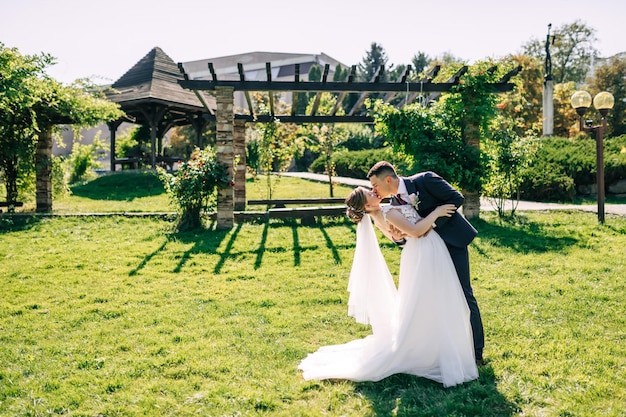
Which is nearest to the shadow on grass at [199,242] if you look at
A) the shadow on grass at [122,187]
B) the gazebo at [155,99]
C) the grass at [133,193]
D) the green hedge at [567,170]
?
the grass at [133,193]

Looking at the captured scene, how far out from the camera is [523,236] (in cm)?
949

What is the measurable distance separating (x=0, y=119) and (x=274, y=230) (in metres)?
8.13

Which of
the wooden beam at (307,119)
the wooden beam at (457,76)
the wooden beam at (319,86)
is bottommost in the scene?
the wooden beam at (307,119)

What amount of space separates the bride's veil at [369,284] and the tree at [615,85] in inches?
1232

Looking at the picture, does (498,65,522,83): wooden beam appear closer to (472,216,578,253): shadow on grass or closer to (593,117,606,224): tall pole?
(593,117,606,224): tall pole

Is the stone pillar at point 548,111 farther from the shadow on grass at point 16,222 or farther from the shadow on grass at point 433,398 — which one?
the shadow on grass at point 433,398

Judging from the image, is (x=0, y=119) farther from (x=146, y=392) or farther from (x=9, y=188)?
(x=146, y=392)

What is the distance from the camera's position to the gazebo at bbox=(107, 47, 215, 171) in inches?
780

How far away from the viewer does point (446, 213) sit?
4.05 m

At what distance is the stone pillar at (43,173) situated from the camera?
1362cm

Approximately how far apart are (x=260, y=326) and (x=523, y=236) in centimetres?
642

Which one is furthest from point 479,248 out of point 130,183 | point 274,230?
point 130,183

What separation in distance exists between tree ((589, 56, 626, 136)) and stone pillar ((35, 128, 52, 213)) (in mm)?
31000

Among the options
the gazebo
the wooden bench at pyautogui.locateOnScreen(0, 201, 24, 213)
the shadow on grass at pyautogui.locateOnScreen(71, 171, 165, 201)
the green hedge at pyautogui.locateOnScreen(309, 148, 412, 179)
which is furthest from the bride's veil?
the green hedge at pyautogui.locateOnScreen(309, 148, 412, 179)
